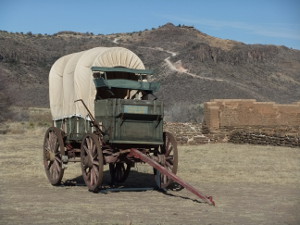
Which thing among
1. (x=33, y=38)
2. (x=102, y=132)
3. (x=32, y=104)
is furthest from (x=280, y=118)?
(x=33, y=38)

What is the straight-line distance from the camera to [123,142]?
418 inches

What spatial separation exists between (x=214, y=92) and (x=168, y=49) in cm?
2382

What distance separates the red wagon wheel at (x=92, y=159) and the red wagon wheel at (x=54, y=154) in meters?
1.00

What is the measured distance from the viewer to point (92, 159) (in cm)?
1077

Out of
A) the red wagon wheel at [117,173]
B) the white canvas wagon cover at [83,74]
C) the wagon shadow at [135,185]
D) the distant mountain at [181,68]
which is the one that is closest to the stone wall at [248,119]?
the distant mountain at [181,68]

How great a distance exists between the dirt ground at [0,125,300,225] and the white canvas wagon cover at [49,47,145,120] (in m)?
1.77

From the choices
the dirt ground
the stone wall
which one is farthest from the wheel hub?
the stone wall

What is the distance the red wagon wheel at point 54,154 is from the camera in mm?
12078

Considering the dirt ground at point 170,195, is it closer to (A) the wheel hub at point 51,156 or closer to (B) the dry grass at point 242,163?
(B) the dry grass at point 242,163

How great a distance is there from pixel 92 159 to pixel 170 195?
1742 mm

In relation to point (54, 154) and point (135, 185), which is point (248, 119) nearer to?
point (135, 185)

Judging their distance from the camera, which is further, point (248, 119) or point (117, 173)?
point (248, 119)

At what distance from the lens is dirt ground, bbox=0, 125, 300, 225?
8.43 metres

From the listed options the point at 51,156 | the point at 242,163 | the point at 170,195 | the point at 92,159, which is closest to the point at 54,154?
the point at 51,156
